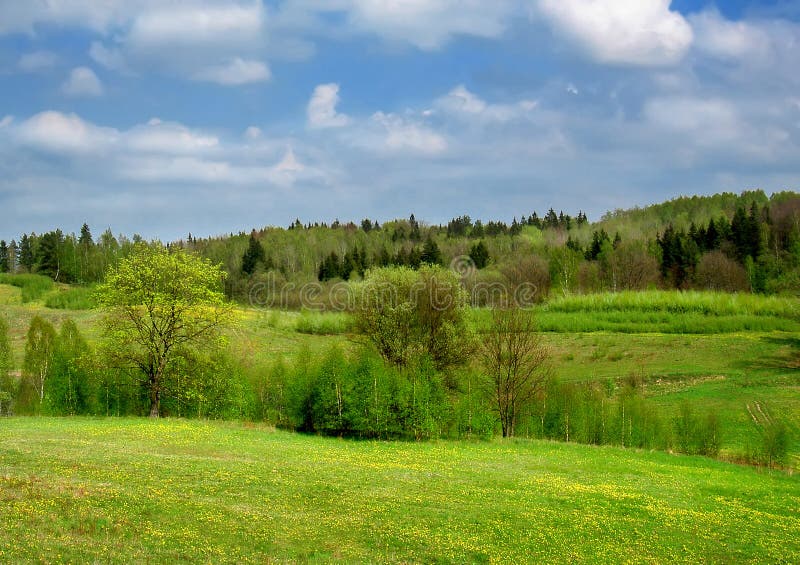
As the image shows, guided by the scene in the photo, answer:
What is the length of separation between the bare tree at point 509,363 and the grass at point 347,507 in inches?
741

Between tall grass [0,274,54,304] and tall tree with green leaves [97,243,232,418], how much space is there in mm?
95983

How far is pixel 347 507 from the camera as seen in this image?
22953mm

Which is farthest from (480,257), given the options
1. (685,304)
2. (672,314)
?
(672,314)

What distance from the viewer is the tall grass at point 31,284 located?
436ft

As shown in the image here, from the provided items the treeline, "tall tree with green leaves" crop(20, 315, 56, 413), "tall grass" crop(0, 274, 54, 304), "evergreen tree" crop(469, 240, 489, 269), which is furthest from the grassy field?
"evergreen tree" crop(469, 240, 489, 269)

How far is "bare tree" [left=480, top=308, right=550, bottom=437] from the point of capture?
5434 centimetres

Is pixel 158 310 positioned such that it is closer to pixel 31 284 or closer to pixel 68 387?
pixel 68 387

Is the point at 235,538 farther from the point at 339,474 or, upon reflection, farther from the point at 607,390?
the point at 607,390

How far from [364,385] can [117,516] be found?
29.1m

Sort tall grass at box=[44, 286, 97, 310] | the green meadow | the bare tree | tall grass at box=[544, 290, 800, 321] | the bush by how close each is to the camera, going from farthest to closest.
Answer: the bush → tall grass at box=[44, 286, 97, 310] → tall grass at box=[544, 290, 800, 321] → the bare tree → the green meadow

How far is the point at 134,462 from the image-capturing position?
85.9 ft

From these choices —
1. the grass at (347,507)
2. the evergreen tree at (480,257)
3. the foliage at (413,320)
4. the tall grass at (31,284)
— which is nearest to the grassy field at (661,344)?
the tall grass at (31,284)

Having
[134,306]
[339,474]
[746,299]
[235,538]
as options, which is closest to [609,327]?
[746,299]

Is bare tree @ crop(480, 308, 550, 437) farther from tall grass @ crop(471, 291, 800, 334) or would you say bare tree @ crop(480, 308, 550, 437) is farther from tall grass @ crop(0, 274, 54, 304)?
tall grass @ crop(0, 274, 54, 304)
